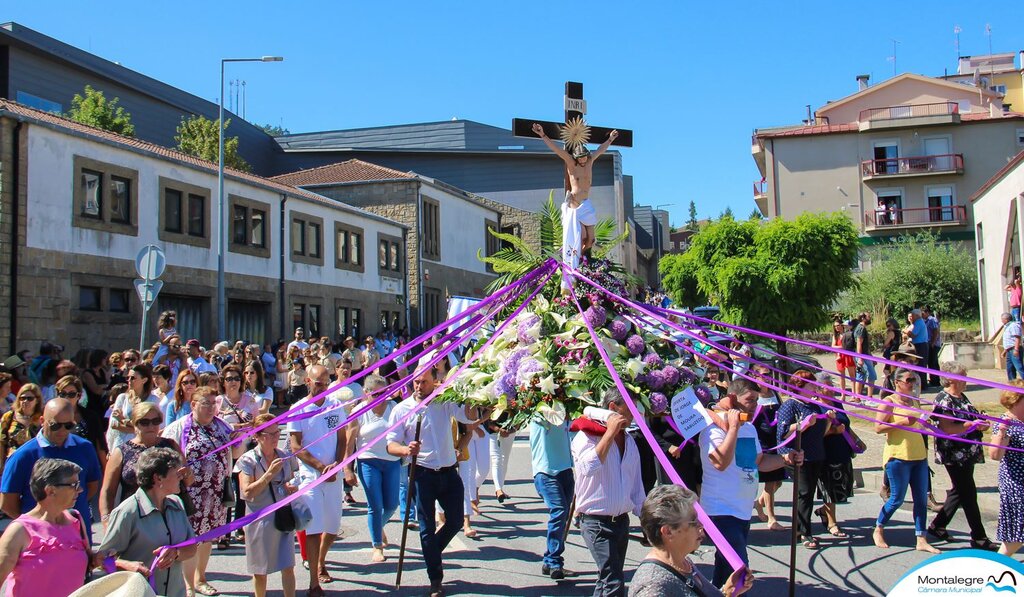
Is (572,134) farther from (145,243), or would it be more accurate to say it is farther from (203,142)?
(203,142)

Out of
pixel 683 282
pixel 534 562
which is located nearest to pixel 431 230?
pixel 683 282

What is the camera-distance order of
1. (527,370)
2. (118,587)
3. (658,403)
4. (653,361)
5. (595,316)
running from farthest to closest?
(595,316) → (653,361) → (527,370) → (658,403) → (118,587)

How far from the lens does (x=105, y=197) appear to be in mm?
22531

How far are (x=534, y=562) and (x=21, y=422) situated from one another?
494cm

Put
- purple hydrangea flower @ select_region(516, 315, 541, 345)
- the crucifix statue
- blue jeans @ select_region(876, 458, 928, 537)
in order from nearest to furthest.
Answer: purple hydrangea flower @ select_region(516, 315, 541, 345)
the crucifix statue
blue jeans @ select_region(876, 458, 928, 537)

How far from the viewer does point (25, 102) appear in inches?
1400

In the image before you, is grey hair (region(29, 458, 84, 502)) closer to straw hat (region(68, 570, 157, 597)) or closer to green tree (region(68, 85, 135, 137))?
straw hat (region(68, 570, 157, 597))

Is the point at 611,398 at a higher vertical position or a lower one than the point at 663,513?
higher

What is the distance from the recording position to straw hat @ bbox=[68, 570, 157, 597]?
382 cm

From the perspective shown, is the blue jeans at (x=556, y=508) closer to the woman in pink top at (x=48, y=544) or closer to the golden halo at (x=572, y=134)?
the golden halo at (x=572, y=134)

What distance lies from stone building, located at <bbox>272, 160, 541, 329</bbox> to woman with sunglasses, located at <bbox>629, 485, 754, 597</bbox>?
33.4 metres

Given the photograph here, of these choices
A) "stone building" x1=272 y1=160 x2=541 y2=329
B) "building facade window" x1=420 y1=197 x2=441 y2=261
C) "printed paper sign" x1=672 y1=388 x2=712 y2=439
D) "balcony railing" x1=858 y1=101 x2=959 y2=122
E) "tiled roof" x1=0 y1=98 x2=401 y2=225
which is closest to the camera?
"printed paper sign" x1=672 y1=388 x2=712 y2=439

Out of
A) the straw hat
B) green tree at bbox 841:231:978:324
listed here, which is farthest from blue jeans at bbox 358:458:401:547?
green tree at bbox 841:231:978:324

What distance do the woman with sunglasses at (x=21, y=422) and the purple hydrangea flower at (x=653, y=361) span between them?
547 centimetres
